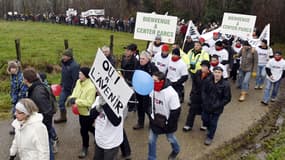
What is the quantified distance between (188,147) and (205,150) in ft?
1.13

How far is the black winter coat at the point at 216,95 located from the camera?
6.74 meters

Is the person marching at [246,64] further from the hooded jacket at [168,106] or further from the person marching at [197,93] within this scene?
the hooded jacket at [168,106]

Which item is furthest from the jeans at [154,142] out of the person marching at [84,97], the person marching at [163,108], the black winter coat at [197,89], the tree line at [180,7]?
the tree line at [180,7]

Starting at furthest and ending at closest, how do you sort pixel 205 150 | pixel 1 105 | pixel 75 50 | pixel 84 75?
1. pixel 75 50
2. pixel 1 105
3. pixel 205 150
4. pixel 84 75

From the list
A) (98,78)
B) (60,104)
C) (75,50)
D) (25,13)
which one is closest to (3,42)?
(75,50)

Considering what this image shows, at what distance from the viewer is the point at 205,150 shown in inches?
267

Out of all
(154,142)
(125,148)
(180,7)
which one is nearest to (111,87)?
(154,142)

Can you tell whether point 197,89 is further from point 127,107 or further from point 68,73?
point 68,73

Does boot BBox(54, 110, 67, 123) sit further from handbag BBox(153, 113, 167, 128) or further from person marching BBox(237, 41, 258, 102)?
person marching BBox(237, 41, 258, 102)

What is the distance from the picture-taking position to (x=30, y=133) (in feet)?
13.4

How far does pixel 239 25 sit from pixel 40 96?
8.87 m

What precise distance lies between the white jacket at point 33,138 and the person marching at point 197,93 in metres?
3.87

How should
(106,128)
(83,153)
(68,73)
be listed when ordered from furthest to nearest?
(68,73) < (83,153) < (106,128)

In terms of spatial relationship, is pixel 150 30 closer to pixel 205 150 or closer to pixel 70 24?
pixel 205 150
